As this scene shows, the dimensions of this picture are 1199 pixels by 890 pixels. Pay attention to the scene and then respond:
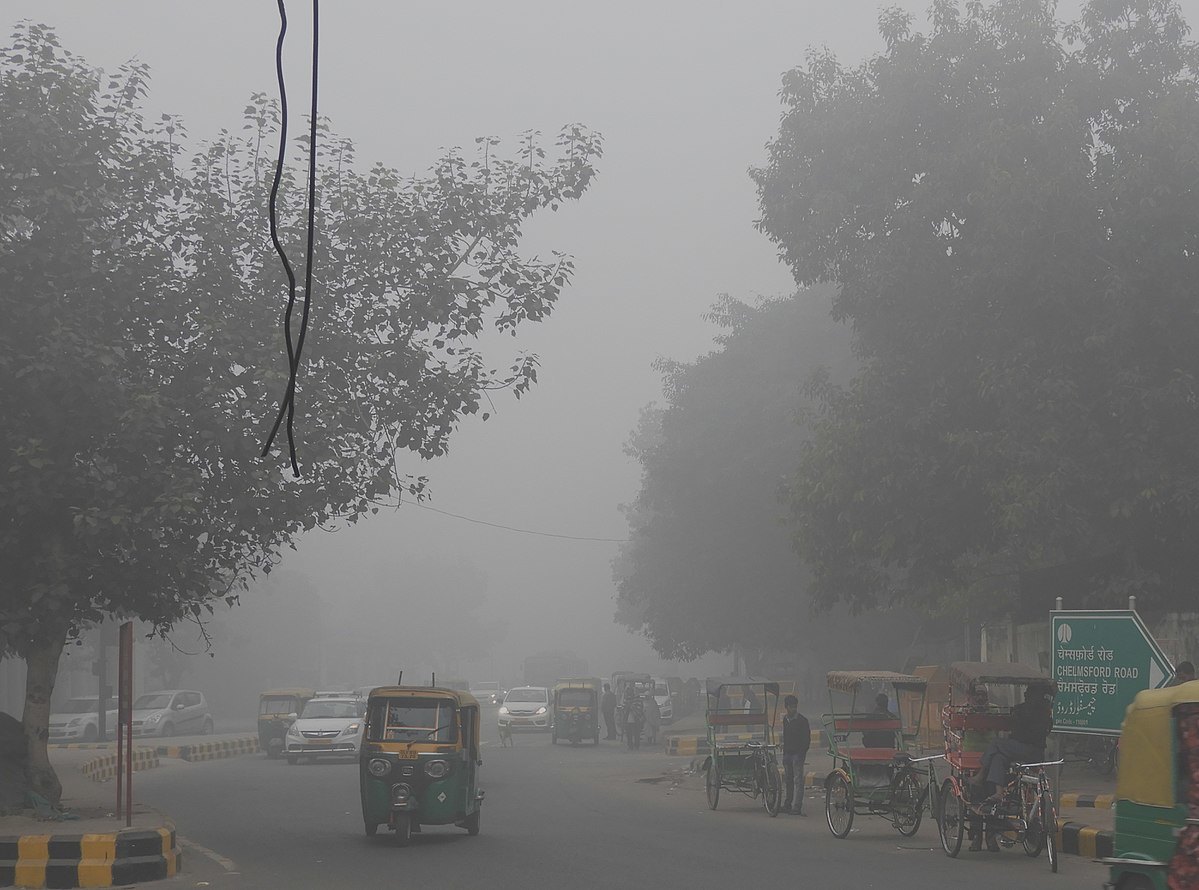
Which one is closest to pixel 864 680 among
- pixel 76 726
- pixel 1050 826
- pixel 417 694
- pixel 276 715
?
pixel 1050 826

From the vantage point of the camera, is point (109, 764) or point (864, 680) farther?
point (109, 764)

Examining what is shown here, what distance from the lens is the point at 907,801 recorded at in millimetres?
16750

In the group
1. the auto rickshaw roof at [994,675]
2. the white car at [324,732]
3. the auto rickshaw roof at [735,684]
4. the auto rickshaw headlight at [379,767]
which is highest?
the auto rickshaw roof at [994,675]

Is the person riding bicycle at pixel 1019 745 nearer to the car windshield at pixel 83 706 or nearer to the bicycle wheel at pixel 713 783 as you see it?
the bicycle wheel at pixel 713 783

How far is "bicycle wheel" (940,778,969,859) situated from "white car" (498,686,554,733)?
35231 millimetres

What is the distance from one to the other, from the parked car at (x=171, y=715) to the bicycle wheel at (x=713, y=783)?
32.8 meters

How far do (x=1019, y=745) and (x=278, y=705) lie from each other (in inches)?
1177

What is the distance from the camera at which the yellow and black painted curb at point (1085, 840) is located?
48.4ft

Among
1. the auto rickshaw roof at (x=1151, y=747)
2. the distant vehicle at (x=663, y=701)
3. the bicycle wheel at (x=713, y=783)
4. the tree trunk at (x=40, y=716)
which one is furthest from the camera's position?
the distant vehicle at (x=663, y=701)

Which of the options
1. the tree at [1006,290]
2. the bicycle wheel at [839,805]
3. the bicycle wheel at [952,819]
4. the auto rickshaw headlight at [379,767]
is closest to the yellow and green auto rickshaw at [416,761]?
the auto rickshaw headlight at [379,767]

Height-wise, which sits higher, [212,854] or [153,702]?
[212,854]

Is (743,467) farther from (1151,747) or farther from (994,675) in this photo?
(1151,747)

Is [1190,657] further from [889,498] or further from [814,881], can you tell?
[814,881]

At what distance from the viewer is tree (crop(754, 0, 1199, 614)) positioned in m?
22.4
